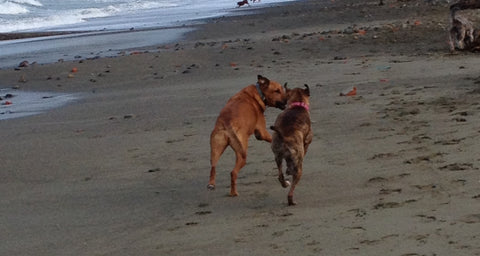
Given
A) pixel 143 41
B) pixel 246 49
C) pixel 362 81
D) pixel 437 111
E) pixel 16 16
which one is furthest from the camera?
pixel 16 16

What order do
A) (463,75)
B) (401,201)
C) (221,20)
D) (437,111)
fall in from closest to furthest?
(401,201) < (437,111) < (463,75) < (221,20)

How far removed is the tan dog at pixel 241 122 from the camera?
6977 mm

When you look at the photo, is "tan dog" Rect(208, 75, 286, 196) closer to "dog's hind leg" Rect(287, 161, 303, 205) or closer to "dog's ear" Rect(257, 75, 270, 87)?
"dog's ear" Rect(257, 75, 270, 87)

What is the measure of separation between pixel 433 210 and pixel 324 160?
2259mm

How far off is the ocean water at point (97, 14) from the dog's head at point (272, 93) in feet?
75.0

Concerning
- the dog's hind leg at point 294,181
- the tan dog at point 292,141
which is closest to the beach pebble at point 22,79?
the tan dog at point 292,141

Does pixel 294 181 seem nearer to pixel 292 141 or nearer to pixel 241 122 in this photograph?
pixel 292 141

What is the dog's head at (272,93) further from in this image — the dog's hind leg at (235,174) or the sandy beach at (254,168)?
the dog's hind leg at (235,174)

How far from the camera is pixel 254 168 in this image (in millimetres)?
7809

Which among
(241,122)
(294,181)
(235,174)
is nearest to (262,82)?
(241,122)

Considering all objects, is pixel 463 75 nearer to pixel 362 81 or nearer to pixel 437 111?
pixel 362 81

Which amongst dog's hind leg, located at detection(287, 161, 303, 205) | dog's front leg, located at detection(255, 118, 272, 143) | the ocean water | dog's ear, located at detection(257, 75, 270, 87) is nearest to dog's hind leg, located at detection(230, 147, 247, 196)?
dog's front leg, located at detection(255, 118, 272, 143)

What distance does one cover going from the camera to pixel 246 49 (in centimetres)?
1838

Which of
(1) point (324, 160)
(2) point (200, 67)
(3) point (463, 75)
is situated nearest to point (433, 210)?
(1) point (324, 160)
